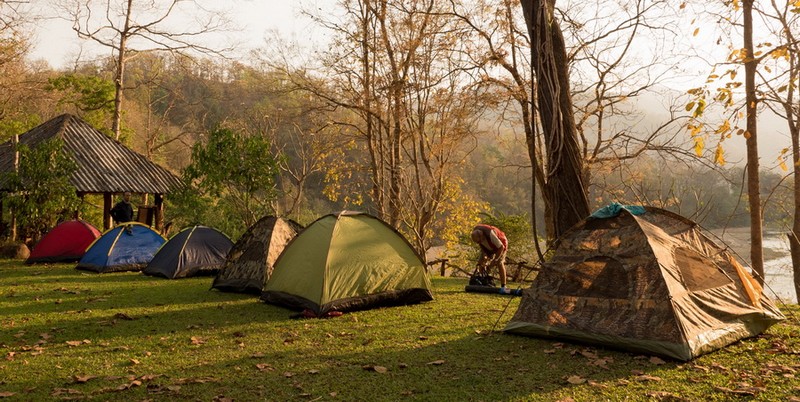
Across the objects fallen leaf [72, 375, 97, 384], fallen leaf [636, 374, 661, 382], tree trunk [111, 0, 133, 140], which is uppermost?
tree trunk [111, 0, 133, 140]

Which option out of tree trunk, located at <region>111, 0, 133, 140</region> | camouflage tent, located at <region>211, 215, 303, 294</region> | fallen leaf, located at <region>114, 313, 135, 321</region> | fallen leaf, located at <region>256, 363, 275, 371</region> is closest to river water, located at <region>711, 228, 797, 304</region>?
fallen leaf, located at <region>256, 363, 275, 371</region>

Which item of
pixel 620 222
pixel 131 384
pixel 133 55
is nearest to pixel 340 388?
pixel 131 384

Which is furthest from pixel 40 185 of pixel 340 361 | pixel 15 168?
pixel 340 361

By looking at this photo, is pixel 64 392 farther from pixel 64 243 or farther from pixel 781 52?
pixel 64 243

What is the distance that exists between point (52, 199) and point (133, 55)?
1350cm

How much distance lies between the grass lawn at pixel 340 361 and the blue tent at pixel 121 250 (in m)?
4.70

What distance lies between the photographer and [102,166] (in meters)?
18.9

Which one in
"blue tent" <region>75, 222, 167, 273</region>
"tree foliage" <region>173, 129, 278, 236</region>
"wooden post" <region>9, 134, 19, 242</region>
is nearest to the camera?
"blue tent" <region>75, 222, 167, 273</region>

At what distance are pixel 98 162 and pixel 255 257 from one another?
11241 millimetres

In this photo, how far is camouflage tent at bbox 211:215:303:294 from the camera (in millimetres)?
10242

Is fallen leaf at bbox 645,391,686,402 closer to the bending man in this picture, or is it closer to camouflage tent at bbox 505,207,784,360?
camouflage tent at bbox 505,207,784,360

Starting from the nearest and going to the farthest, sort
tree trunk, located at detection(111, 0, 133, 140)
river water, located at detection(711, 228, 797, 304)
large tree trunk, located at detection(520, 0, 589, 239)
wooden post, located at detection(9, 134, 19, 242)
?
large tree trunk, located at detection(520, 0, 589, 239) → river water, located at detection(711, 228, 797, 304) → wooden post, located at detection(9, 134, 19, 242) → tree trunk, located at detection(111, 0, 133, 140)

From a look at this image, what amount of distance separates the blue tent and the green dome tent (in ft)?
20.0

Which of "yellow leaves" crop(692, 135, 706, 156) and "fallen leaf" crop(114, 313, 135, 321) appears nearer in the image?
"yellow leaves" crop(692, 135, 706, 156)
